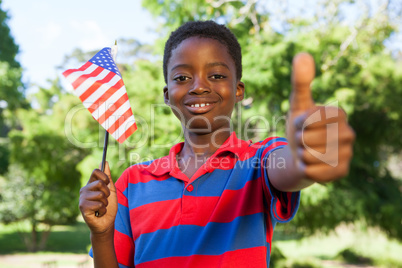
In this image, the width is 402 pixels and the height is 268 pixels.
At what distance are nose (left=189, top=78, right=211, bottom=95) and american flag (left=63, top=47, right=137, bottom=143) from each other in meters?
0.29

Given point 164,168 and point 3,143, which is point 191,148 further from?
point 3,143

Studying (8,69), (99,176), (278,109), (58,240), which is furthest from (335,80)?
(58,240)

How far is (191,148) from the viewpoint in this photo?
5.96ft

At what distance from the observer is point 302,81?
89 cm

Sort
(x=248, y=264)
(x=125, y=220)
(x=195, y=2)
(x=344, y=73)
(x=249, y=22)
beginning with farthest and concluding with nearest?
(x=344, y=73) < (x=249, y=22) < (x=195, y=2) < (x=125, y=220) < (x=248, y=264)

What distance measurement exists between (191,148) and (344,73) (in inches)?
371

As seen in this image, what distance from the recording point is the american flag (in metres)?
1.64

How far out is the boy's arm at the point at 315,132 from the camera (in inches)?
35.2

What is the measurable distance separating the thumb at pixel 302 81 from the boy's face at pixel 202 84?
29.2 inches

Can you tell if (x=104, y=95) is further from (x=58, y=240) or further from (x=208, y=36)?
(x=58, y=240)

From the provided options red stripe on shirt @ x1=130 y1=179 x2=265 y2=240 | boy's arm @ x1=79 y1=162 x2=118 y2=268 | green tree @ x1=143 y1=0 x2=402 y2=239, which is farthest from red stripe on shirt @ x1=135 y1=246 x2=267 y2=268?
green tree @ x1=143 y1=0 x2=402 y2=239

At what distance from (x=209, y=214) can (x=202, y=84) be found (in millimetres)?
514

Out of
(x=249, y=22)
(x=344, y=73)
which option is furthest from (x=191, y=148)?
(x=344, y=73)

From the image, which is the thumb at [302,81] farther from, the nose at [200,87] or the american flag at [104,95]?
A: the american flag at [104,95]
